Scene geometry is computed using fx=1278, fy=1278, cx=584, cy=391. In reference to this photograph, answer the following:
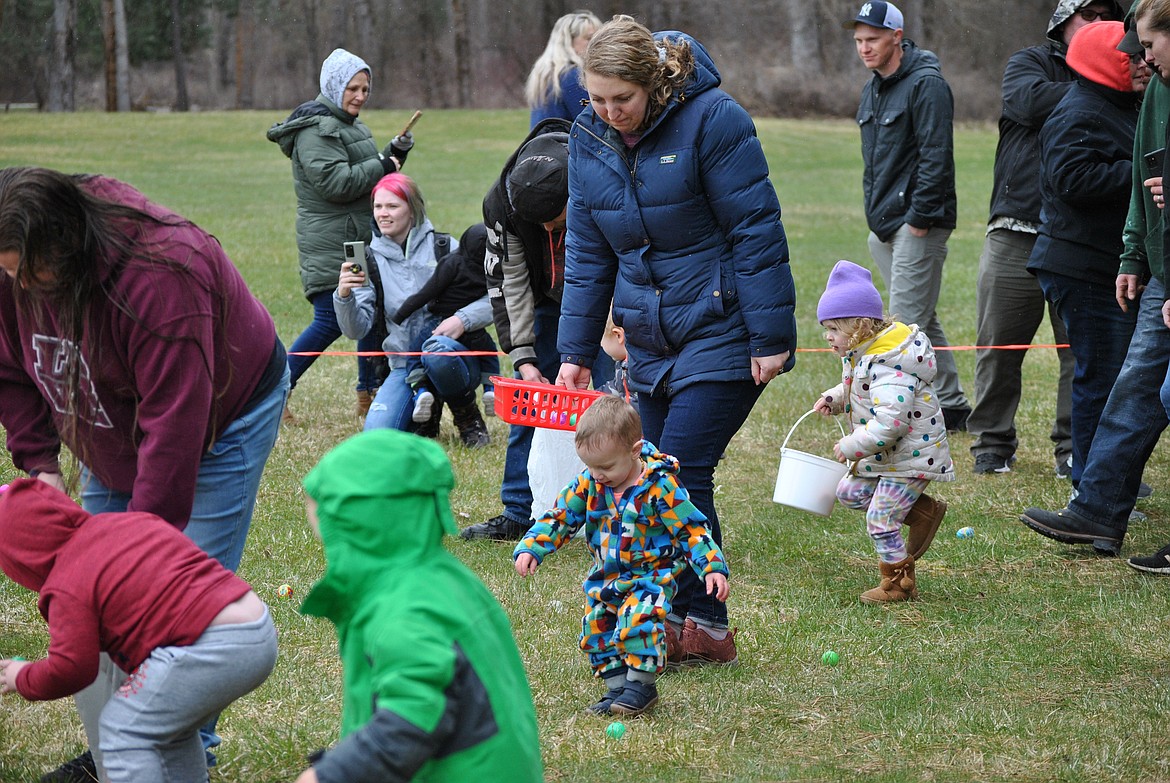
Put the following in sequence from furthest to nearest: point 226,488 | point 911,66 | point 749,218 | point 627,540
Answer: point 911,66
point 749,218
point 627,540
point 226,488

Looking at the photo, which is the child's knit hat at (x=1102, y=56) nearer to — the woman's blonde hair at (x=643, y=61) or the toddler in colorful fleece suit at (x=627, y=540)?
the woman's blonde hair at (x=643, y=61)

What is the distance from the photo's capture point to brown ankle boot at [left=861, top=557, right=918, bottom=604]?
5.20 meters

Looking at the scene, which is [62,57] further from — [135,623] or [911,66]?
[135,623]

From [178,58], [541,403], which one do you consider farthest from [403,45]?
[541,403]

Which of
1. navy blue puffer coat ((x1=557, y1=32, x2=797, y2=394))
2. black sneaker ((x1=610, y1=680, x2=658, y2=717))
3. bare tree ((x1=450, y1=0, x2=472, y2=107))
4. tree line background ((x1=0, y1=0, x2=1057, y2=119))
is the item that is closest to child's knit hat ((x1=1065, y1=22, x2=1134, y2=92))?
navy blue puffer coat ((x1=557, y1=32, x2=797, y2=394))

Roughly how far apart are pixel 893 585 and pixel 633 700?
5.38ft

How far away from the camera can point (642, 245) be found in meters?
4.36

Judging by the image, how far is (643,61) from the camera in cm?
406

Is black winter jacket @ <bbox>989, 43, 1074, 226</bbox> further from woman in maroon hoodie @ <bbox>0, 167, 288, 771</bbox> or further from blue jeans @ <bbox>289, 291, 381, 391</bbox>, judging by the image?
woman in maroon hoodie @ <bbox>0, 167, 288, 771</bbox>

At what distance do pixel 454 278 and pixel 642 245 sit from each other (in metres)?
3.22

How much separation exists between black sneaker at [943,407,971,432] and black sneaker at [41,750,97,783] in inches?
233

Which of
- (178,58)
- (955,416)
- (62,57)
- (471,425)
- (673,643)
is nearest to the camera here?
(673,643)

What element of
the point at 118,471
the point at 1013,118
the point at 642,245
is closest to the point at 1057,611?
the point at 642,245

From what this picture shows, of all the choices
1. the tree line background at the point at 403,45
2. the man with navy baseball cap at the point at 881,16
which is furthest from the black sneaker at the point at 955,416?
the tree line background at the point at 403,45
